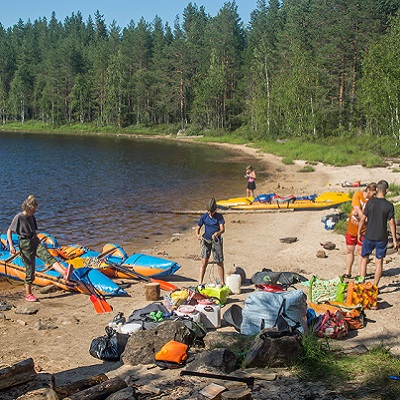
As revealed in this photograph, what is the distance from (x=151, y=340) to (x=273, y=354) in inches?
68.6

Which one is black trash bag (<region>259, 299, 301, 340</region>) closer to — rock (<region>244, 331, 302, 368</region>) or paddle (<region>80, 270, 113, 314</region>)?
rock (<region>244, 331, 302, 368</region>)

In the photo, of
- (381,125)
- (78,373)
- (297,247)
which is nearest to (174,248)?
(297,247)

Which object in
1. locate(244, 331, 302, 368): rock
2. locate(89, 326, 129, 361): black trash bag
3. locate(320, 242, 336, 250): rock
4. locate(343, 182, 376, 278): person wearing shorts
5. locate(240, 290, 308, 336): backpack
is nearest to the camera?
locate(244, 331, 302, 368): rock

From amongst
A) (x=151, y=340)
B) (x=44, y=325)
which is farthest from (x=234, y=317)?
(x=44, y=325)

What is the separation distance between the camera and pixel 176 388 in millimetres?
5676

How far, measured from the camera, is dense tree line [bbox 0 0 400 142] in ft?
162

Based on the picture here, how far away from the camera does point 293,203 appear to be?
20.1 metres

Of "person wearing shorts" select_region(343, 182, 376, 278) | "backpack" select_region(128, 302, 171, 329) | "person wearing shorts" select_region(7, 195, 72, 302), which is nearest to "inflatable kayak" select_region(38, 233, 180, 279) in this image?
"person wearing shorts" select_region(7, 195, 72, 302)

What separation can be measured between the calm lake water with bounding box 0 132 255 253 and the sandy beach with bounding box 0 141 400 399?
8.40 feet

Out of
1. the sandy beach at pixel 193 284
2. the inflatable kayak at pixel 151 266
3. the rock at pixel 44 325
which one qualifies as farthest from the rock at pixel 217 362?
the inflatable kayak at pixel 151 266

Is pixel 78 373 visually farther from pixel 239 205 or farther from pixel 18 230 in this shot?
pixel 239 205

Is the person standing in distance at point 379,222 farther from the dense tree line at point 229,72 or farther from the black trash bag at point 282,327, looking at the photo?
the dense tree line at point 229,72

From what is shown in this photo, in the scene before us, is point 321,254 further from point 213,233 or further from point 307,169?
point 307,169

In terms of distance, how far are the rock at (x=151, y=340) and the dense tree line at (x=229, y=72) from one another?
116ft
